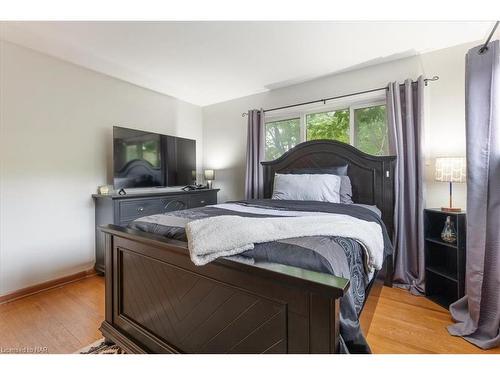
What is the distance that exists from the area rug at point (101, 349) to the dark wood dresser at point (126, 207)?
3.43ft

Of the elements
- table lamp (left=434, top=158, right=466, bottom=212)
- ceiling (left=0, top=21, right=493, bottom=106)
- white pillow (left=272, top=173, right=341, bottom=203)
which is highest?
ceiling (left=0, top=21, right=493, bottom=106)

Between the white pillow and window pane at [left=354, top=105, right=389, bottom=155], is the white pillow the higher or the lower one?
the lower one

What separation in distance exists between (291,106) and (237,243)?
8.68 feet

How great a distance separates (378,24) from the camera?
201cm

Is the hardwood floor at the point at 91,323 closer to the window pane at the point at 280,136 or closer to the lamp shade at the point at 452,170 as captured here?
the lamp shade at the point at 452,170

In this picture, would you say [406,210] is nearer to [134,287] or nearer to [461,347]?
[461,347]

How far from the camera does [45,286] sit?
7.96 feet

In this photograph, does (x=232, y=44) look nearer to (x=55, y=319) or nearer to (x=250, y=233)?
(x=250, y=233)

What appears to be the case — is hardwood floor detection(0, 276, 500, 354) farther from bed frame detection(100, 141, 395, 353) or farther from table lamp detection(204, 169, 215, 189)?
table lamp detection(204, 169, 215, 189)

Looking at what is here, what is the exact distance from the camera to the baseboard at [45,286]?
222 cm

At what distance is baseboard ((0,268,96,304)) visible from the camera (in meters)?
2.22

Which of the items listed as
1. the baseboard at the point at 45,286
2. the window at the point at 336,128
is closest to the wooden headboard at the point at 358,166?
the window at the point at 336,128

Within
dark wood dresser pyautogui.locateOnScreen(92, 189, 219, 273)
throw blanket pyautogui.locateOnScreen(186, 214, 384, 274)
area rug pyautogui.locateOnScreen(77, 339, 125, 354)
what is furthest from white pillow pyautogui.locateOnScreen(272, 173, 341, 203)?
area rug pyautogui.locateOnScreen(77, 339, 125, 354)

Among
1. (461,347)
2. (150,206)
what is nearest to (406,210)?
(461,347)
